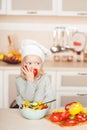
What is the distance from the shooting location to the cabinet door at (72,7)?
3711mm

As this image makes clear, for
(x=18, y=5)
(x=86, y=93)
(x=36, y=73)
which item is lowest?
(x=86, y=93)

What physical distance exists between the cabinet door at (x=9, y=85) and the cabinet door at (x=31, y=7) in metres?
0.74

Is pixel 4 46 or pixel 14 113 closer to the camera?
pixel 14 113

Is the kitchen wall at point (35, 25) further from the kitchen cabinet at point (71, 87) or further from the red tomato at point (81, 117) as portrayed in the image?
the red tomato at point (81, 117)

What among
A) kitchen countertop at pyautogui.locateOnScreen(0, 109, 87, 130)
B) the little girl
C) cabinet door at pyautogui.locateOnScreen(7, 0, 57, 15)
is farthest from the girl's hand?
cabinet door at pyautogui.locateOnScreen(7, 0, 57, 15)

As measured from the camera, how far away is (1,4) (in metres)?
3.71

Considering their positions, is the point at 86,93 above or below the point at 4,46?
below

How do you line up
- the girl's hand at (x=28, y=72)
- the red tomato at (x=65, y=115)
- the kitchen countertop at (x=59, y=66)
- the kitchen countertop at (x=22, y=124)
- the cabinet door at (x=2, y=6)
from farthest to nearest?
1. the cabinet door at (x=2, y=6)
2. the kitchen countertop at (x=59, y=66)
3. the girl's hand at (x=28, y=72)
4. the red tomato at (x=65, y=115)
5. the kitchen countertop at (x=22, y=124)

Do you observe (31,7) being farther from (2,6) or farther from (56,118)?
(56,118)

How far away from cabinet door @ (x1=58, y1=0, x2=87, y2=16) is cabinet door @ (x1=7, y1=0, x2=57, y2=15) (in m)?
0.09

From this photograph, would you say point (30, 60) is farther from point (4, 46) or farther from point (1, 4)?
point (4, 46)

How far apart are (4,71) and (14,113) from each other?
1610 mm

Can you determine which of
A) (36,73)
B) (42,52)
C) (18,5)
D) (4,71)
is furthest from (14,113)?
(18,5)

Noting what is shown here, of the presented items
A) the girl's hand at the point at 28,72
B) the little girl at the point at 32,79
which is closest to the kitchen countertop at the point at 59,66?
the little girl at the point at 32,79
